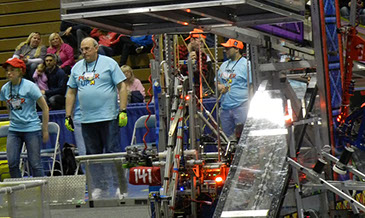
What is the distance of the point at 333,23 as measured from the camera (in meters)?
7.23

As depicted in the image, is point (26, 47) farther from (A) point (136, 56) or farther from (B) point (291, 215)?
(B) point (291, 215)

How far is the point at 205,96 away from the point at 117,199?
8.57 feet

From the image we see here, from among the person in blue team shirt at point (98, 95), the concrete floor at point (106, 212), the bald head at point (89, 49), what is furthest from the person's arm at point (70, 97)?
the concrete floor at point (106, 212)

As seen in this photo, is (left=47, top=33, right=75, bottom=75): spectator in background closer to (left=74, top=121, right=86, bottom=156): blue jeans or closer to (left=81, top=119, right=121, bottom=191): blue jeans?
(left=74, top=121, right=86, bottom=156): blue jeans

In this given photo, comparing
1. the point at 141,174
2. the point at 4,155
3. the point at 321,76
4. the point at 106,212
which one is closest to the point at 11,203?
the point at 141,174

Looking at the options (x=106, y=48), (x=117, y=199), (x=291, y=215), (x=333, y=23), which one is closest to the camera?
(x=291, y=215)

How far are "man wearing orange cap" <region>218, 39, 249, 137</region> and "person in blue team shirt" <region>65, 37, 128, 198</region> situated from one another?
1.57 metres

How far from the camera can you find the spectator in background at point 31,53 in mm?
17156

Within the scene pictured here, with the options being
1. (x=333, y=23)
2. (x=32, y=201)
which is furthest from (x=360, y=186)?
(x=32, y=201)

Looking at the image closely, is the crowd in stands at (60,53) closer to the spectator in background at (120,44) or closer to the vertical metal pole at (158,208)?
the spectator in background at (120,44)

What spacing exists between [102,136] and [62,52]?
6.45 m

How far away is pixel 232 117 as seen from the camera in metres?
11.7

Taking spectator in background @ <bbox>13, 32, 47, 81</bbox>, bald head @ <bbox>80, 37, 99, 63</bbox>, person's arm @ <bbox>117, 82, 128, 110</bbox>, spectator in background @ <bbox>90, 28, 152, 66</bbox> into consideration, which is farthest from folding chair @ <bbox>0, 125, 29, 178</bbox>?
spectator in background @ <bbox>90, 28, 152, 66</bbox>

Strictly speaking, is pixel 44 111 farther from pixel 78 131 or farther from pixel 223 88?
pixel 223 88
